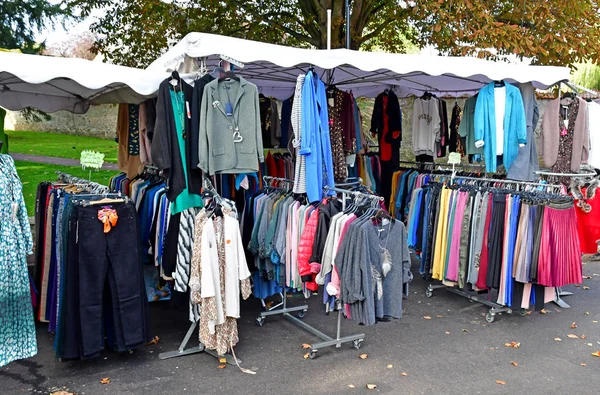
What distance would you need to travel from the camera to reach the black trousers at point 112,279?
3771mm

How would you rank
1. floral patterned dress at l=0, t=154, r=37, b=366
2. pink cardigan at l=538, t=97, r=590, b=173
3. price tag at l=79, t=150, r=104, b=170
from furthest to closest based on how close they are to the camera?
pink cardigan at l=538, t=97, r=590, b=173 → price tag at l=79, t=150, r=104, b=170 → floral patterned dress at l=0, t=154, r=37, b=366

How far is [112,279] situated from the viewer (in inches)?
153

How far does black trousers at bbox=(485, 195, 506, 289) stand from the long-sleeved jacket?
2946 millimetres

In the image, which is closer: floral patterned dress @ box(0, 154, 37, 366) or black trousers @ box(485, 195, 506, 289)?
floral patterned dress @ box(0, 154, 37, 366)

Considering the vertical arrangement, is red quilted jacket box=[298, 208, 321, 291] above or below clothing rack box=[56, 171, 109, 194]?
below

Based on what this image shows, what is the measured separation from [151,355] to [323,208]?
1821 millimetres

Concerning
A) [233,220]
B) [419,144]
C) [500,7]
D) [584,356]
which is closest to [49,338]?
[233,220]

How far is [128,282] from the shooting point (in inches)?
154

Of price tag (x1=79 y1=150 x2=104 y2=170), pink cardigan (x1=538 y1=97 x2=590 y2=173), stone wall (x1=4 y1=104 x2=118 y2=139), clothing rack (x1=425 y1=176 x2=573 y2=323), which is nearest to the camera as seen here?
price tag (x1=79 y1=150 x2=104 y2=170)

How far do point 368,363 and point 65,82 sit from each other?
3.91m

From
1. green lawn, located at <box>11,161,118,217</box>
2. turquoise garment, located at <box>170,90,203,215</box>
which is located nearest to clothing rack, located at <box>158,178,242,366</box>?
turquoise garment, located at <box>170,90,203,215</box>

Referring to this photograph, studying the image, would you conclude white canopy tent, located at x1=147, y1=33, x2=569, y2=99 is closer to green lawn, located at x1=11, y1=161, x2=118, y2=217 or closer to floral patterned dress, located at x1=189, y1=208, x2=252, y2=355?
floral patterned dress, located at x1=189, y1=208, x2=252, y2=355

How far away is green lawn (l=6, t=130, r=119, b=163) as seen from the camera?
17.2 metres

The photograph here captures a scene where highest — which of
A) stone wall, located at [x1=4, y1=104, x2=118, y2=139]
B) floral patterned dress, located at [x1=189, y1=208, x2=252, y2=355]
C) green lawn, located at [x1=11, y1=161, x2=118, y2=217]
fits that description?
stone wall, located at [x1=4, y1=104, x2=118, y2=139]
